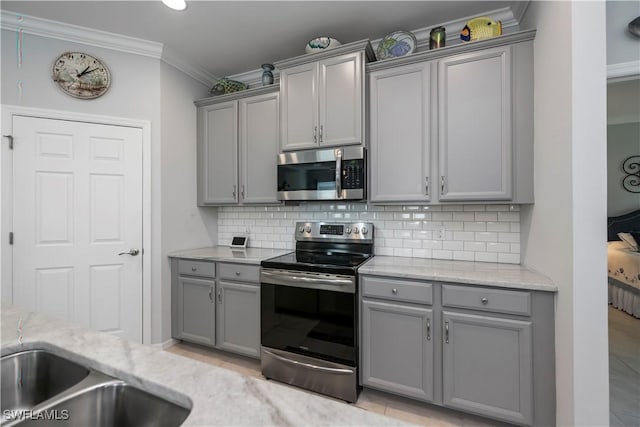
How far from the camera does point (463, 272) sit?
1.79 m

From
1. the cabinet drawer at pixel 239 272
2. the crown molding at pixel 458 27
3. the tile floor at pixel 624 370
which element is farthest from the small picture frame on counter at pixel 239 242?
the tile floor at pixel 624 370

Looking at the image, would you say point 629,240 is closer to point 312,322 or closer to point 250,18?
point 312,322

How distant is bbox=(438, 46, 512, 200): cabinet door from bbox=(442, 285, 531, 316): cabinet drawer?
64 cm

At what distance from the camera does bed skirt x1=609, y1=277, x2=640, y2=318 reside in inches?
111

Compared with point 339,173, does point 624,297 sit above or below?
below

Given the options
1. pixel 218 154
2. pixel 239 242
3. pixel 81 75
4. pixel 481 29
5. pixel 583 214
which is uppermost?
pixel 481 29

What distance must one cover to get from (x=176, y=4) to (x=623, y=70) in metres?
2.89

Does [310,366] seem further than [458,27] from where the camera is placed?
No

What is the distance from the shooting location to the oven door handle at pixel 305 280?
1.89 meters

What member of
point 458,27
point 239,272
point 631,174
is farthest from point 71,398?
point 631,174

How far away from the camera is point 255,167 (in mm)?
2691

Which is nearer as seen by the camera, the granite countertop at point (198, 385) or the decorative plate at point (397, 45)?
the granite countertop at point (198, 385)

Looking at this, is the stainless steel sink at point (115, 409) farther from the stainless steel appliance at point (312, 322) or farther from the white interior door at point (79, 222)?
the white interior door at point (79, 222)

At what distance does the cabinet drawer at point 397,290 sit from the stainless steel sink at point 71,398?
1.43 meters
